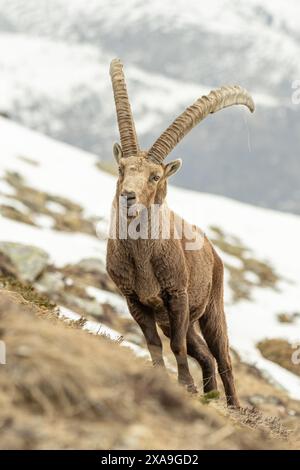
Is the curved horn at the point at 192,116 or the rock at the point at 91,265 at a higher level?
the curved horn at the point at 192,116

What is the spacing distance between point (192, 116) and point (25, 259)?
47.0 ft

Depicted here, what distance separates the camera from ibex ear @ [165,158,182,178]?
37.7ft

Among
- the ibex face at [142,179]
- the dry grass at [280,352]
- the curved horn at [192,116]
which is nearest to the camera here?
the ibex face at [142,179]

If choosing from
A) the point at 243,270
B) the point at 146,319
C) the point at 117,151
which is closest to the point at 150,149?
the point at 117,151

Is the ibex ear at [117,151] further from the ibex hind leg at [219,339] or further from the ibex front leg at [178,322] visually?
the ibex hind leg at [219,339]

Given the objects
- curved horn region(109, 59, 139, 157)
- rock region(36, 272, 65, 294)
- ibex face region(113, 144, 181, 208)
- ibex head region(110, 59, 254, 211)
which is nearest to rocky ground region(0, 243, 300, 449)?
ibex face region(113, 144, 181, 208)

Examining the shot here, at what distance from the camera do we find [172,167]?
458 inches

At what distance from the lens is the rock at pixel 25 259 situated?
24638mm

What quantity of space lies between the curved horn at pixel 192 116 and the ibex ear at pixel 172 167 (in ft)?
0.50

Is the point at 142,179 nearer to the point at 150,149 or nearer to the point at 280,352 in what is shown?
the point at 150,149

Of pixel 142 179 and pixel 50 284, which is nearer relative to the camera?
pixel 142 179

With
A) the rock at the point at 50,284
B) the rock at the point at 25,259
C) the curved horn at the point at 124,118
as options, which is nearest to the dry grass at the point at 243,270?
the rock at the point at 50,284
